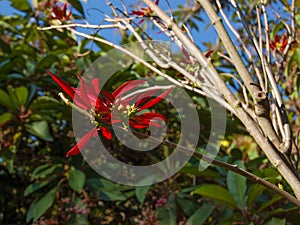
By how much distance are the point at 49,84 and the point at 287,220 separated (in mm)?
1022

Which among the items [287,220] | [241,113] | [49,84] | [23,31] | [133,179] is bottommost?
[287,220]

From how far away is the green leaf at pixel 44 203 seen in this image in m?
1.36

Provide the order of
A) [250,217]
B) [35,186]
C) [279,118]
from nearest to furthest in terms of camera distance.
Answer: [279,118]
[250,217]
[35,186]

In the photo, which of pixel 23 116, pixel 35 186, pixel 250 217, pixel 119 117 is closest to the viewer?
pixel 119 117

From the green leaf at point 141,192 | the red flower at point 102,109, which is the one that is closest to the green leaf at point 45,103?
the green leaf at point 141,192

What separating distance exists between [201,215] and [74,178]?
41 cm

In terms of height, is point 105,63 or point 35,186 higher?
point 105,63

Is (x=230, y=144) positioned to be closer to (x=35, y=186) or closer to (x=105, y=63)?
(x=105, y=63)

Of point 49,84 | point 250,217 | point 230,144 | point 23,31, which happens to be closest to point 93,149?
point 49,84

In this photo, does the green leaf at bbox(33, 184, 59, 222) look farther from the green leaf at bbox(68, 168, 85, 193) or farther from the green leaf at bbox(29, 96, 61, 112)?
the green leaf at bbox(29, 96, 61, 112)

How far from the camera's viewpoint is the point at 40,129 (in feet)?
4.97

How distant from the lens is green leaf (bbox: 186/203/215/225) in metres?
1.26

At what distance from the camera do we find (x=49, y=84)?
5.85 ft

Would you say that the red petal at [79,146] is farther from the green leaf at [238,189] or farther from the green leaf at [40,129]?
the green leaf at [40,129]
